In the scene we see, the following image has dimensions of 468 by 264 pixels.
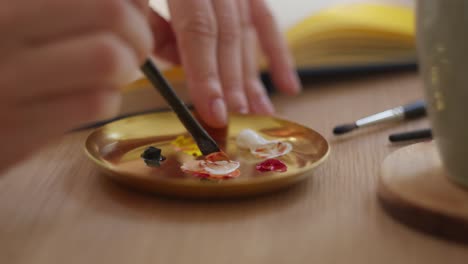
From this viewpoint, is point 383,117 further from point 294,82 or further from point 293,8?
point 293,8

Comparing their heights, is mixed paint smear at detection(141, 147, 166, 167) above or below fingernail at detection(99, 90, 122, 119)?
below

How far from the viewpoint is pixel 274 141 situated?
574mm

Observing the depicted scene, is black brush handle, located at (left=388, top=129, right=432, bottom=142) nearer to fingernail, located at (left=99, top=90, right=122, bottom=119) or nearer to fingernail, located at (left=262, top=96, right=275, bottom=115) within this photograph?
fingernail, located at (left=262, top=96, right=275, bottom=115)

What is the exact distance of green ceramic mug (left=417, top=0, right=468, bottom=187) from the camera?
0.41 meters

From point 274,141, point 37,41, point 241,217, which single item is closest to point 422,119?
point 274,141

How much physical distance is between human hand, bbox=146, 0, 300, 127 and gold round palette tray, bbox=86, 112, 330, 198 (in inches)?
1.5

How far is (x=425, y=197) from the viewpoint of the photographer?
43 centimetres

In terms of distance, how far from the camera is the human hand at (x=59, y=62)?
0.37 m

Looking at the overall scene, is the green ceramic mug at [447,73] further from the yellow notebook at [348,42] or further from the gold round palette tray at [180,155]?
the yellow notebook at [348,42]

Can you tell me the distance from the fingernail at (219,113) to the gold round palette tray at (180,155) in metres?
0.01

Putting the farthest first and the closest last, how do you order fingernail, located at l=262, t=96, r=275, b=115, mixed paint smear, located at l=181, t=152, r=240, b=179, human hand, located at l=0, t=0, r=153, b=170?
1. fingernail, located at l=262, t=96, r=275, b=115
2. mixed paint smear, located at l=181, t=152, r=240, b=179
3. human hand, located at l=0, t=0, r=153, b=170

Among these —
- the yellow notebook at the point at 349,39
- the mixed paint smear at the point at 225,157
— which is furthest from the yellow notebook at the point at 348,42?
the mixed paint smear at the point at 225,157

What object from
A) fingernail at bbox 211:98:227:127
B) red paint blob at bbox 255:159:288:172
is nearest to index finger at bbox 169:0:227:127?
fingernail at bbox 211:98:227:127

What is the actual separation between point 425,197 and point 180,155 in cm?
20
